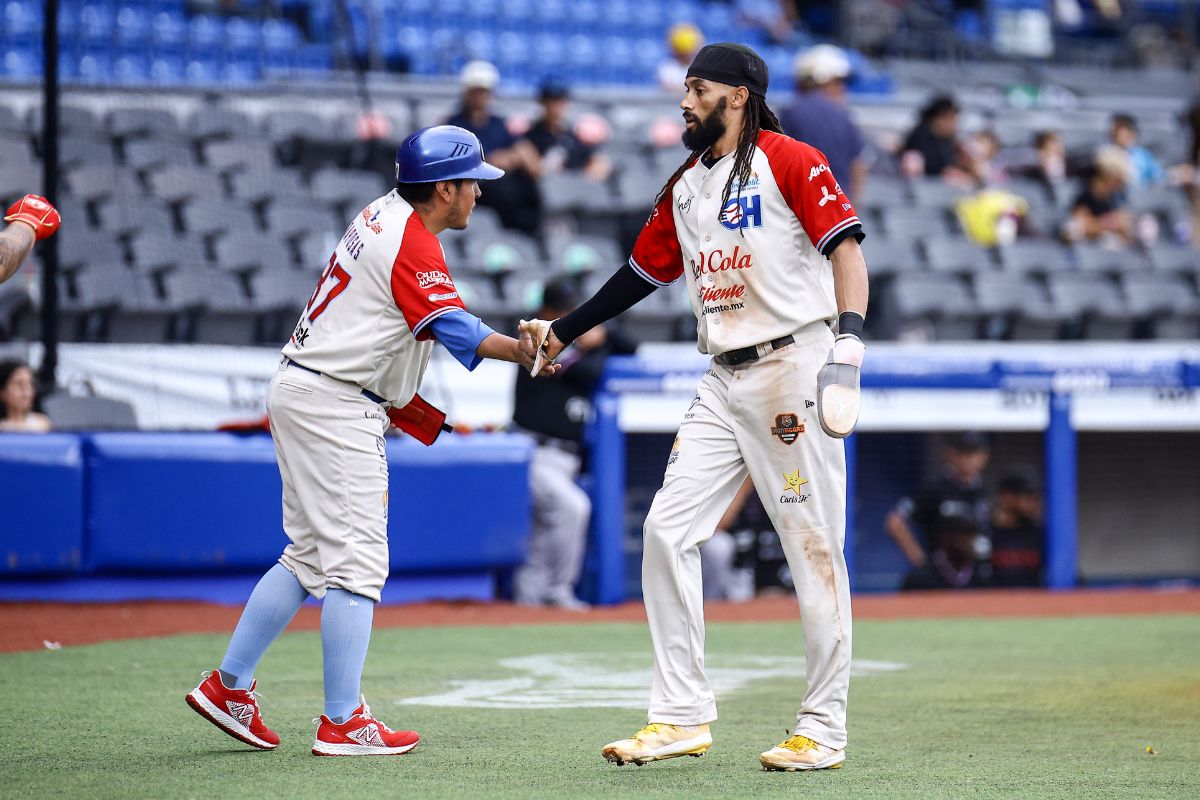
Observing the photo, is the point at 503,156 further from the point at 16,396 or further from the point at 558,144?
the point at 16,396

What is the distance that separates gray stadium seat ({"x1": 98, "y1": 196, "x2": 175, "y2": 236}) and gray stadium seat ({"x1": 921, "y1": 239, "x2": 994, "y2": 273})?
6.01m

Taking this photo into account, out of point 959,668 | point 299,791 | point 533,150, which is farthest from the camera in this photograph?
point 533,150

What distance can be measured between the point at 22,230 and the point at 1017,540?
286 inches

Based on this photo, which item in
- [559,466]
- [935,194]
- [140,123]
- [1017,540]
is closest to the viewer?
[559,466]

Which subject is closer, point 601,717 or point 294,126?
point 601,717

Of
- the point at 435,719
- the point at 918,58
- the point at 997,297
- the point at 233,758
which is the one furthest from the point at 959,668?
the point at 918,58

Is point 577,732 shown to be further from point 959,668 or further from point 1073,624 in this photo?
point 1073,624

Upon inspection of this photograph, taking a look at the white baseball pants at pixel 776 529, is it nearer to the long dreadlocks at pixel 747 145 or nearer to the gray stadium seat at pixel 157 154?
the long dreadlocks at pixel 747 145

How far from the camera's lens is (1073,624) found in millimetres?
8148

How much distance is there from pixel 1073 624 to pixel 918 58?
12.7 metres

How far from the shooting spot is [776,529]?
168 inches

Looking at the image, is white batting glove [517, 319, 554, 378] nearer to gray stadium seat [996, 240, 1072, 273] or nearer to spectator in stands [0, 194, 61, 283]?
spectator in stands [0, 194, 61, 283]

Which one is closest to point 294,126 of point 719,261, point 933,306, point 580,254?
point 580,254

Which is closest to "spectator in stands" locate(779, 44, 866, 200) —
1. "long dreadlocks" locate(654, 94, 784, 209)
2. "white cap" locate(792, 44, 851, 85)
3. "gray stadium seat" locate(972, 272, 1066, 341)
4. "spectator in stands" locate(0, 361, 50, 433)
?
"white cap" locate(792, 44, 851, 85)
